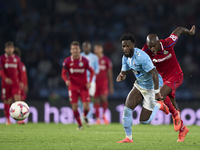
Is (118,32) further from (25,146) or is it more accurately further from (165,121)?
(25,146)

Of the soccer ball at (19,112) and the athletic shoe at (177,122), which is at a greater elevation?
the soccer ball at (19,112)

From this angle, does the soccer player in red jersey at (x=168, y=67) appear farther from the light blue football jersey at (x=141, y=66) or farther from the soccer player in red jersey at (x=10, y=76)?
the soccer player in red jersey at (x=10, y=76)

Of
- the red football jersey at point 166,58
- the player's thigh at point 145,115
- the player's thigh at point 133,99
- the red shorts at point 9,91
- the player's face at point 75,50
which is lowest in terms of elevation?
the player's thigh at point 145,115

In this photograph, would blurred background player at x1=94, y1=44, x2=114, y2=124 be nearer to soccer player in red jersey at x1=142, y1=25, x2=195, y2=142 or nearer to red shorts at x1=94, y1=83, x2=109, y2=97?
red shorts at x1=94, y1=83, x2=109, y2=97

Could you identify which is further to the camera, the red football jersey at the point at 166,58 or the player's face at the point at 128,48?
the red football jersey at the point at 166,58

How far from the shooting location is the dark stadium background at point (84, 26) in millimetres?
15742

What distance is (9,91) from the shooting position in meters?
12.1

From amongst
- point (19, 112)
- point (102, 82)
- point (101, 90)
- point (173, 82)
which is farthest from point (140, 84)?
point (102, 82)

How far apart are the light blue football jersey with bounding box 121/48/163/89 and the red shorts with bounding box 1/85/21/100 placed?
6120 mm

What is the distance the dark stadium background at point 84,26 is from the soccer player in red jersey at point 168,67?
24.3ft

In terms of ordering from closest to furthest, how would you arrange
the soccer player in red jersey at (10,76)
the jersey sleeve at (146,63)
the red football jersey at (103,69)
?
the jersey sleeve at (146,63)
the soccer player in red jersey at (10,76)
the red football jersey at (103,69)

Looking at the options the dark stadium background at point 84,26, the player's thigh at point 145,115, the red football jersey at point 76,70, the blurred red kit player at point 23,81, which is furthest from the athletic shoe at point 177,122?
the dark stadium background at point 84,26

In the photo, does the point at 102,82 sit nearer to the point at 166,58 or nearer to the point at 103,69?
the point at 103,69

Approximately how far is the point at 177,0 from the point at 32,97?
867 centimetres
